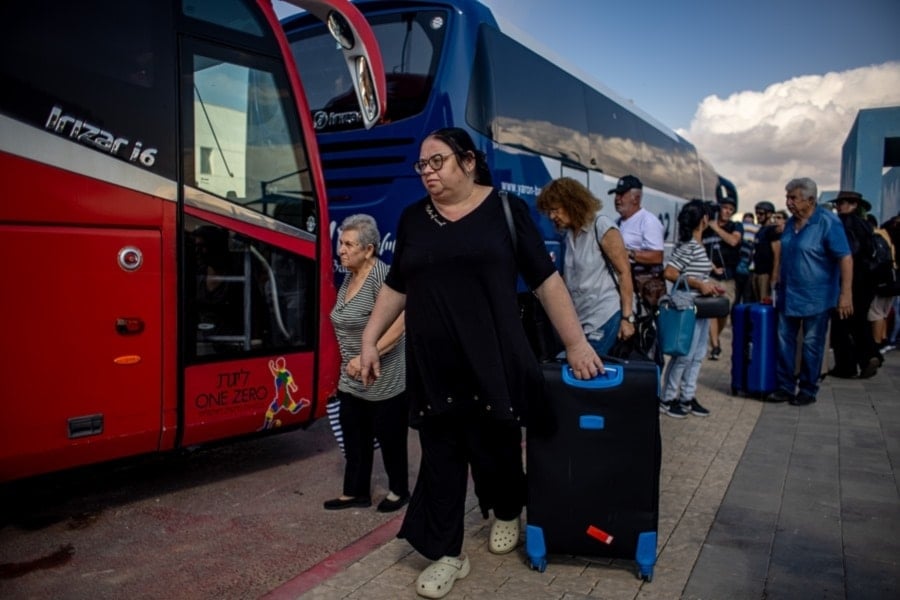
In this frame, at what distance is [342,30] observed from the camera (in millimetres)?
5066

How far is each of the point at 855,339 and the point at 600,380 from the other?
7066mm

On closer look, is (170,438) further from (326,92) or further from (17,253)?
(326,92)

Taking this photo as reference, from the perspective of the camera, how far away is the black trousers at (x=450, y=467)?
10.7ft

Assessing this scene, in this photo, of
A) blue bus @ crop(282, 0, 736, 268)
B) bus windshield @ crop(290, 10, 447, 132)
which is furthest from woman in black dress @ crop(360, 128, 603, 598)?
bus windshield @ crop(290, 10, 447, 132)

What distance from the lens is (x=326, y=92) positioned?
7.48m

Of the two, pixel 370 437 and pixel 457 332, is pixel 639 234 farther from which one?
pixel 457 332

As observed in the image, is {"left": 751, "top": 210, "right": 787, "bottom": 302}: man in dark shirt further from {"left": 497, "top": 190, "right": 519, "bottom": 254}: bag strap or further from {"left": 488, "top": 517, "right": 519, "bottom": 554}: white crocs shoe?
{"left": 497, "top": 190, "right": 519, "bottom": 254}: bag strap

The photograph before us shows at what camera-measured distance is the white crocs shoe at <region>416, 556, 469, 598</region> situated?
3.16 m

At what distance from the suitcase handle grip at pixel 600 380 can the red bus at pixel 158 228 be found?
2.11m

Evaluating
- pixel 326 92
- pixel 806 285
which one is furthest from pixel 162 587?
pixel 806 285

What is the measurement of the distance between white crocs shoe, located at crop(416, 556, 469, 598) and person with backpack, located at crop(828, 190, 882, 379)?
6970 millimetres

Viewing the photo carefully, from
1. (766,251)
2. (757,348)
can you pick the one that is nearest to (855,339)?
(766,251)

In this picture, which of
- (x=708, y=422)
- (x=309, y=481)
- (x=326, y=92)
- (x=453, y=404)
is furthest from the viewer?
(x=326, y=92)

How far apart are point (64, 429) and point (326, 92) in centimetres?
470
